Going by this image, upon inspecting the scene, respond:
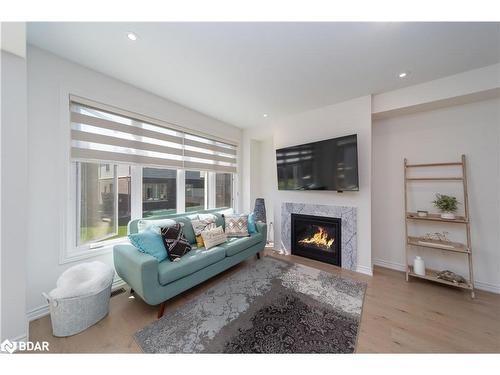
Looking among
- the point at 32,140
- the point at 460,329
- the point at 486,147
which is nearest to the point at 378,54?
the point at 486,147

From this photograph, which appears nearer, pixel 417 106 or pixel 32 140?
pixel 32 140

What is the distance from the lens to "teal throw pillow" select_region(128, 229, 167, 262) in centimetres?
183

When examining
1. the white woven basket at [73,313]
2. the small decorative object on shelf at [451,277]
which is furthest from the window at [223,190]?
the small decorative object on shelf at [451,277]

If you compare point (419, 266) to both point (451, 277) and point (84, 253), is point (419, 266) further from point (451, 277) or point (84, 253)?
point (84, 253)

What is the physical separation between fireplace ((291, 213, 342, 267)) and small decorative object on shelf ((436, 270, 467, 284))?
1130 mm

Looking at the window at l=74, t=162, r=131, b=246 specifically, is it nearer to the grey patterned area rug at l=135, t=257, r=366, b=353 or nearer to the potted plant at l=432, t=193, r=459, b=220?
the grey patterned area rug at l=135, t=257, r=366, b=353

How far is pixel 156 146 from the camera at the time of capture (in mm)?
2617

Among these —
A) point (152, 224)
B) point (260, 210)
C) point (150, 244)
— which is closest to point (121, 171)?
point (152, 224)

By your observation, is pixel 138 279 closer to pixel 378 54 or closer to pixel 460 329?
pixel 460 329

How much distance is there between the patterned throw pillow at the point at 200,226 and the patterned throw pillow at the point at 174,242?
26 centimetres

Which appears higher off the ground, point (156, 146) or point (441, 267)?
point (156, 146)

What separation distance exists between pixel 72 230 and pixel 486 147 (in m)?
4.93

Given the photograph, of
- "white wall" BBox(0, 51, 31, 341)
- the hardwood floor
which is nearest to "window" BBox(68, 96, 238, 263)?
"white wall" BBox(0, 51, 31, 341)

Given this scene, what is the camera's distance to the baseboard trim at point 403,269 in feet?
6.81
